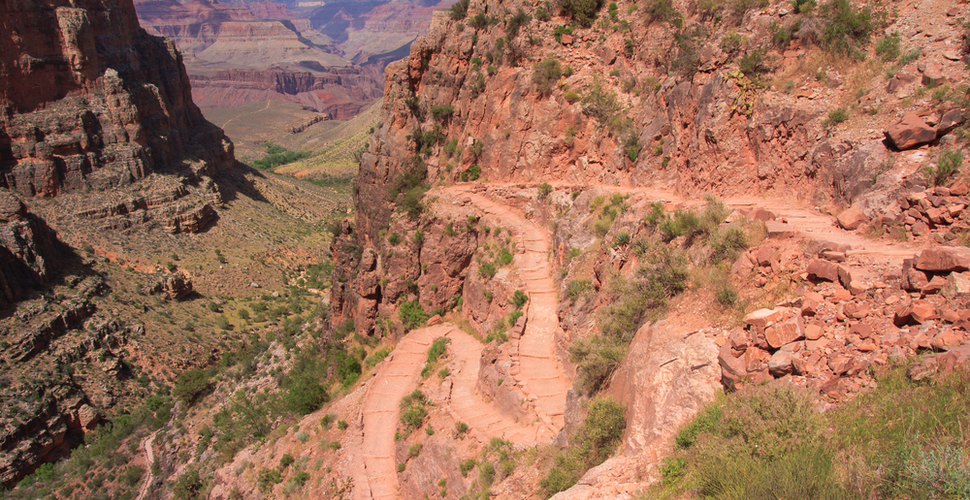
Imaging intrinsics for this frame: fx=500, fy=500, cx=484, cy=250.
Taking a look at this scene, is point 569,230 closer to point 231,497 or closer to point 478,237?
point 478,237

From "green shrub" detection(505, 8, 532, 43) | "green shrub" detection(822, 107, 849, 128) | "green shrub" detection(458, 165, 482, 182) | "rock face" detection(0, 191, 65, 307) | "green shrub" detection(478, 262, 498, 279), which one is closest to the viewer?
"green shrub" detection(822, 107, 849, 128)

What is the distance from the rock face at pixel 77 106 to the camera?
44969 mm

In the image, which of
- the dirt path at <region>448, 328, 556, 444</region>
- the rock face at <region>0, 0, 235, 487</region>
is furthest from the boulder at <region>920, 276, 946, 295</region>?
the rock face at <region>0, 0, 235, 487</region>

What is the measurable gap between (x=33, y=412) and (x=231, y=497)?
62.9 ft

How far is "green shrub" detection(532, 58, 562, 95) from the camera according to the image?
2123cm

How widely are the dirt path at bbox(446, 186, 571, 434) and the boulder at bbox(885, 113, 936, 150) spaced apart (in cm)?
836

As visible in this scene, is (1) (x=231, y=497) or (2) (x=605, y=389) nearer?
(2) (x=605, y=389)

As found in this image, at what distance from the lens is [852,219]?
9.06 m

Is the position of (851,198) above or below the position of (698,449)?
above

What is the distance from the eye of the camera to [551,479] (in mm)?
8836

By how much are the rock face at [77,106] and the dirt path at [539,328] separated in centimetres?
4757

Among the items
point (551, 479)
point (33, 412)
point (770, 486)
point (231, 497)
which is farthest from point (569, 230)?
point (33, 412)

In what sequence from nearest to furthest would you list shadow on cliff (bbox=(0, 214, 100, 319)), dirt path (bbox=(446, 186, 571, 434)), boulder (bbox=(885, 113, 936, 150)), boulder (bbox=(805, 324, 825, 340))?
1. boulder (bbox=(805, 324, 825, 340))
2. boulder (bbox=(885, 113, 936, 150))
3. dirt path (bbox=(446, 186, 571, 434))
4. shadow on cliff (bbox=(0, 214, 100, 319))

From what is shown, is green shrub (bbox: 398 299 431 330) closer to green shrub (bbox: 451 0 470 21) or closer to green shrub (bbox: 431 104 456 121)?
green shrub (bbox: 431 104 456 121)
